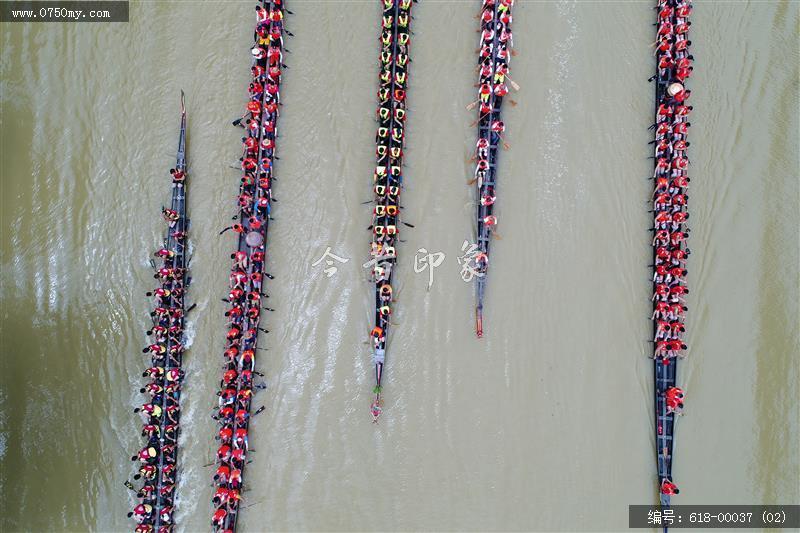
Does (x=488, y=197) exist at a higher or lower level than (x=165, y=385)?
higher

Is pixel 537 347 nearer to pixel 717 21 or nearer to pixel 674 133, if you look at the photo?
pixel 674 133

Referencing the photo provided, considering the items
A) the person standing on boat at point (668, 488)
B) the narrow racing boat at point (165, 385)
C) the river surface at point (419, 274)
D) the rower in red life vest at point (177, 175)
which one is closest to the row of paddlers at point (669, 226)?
the person standing on boat at point (668, 488)

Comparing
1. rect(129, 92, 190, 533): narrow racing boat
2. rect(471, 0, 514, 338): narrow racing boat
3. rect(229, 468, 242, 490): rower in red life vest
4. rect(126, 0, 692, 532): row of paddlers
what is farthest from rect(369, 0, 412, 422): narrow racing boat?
rect(129, 92, 190, 533): narrow racing boat

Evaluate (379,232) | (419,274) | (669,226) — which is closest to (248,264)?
(379,232)

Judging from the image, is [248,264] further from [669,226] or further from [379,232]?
[669,226]

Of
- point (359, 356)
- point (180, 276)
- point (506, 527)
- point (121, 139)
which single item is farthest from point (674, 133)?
point (121, 139)
